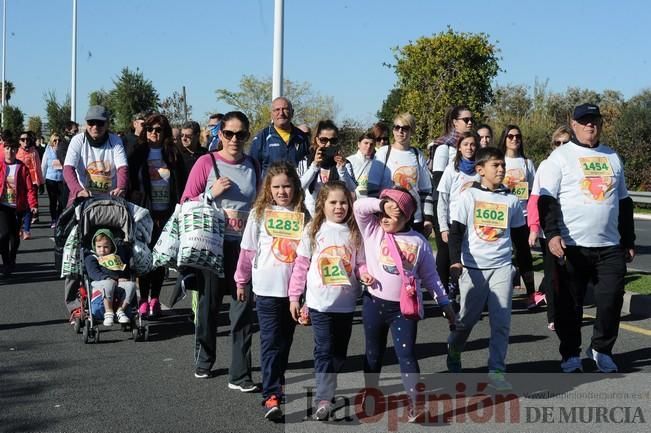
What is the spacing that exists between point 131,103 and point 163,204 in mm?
39819

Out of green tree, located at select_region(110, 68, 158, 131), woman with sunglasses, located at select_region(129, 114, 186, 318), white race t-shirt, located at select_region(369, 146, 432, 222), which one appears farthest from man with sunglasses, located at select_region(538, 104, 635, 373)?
green tree, located at select_region(110, 68, 158, 131)

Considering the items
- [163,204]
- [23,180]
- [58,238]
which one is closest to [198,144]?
[163,204]

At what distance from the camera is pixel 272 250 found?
5.94m

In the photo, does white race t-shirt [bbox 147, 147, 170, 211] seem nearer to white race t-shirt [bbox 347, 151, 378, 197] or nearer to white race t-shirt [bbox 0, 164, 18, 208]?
white race t-shirt [bbox 347, 151, 378, 197]

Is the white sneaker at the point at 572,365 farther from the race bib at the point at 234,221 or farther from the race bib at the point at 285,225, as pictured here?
the race bib at the point at 234,221

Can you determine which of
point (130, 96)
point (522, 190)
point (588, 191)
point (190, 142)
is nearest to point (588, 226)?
point (588, 191)

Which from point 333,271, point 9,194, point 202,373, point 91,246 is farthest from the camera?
point 9,194

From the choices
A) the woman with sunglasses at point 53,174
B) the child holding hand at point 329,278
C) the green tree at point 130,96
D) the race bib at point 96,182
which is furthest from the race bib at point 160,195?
the green tree at point 130,96

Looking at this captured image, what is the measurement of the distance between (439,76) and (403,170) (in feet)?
73.5

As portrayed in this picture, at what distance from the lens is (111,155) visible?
9055 millimetres

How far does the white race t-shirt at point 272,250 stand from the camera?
5887mm

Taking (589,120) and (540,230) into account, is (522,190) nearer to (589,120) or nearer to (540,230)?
(540,230)

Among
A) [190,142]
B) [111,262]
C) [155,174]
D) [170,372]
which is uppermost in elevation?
[190,142]

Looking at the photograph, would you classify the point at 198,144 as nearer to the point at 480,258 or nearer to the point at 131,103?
the point at 480,258
